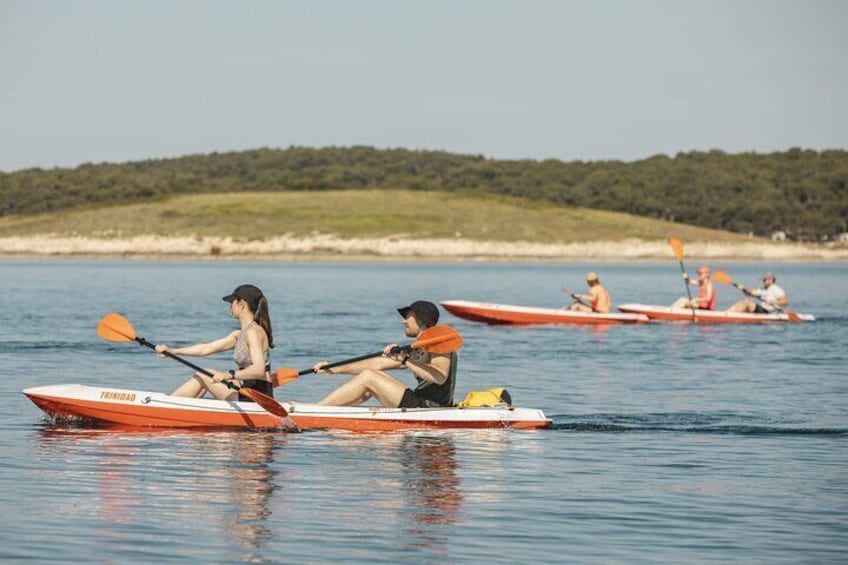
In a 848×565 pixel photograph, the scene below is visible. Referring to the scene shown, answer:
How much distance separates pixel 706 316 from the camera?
3928cm

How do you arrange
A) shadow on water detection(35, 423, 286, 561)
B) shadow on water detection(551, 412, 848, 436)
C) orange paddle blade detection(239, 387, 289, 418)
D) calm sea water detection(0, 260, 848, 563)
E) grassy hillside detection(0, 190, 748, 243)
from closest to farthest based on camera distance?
calm sea water detection(0, 260, 848, 563) < shadow on water detection(35, 423, 286, 561) < orange paddle blade detection(239, 387, 289, 418) < shadow on water detection(551, 412, 848, 436) < grassy hillside detection(0, 190, 748, 243)

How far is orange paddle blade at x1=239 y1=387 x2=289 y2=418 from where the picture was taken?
1678 cm

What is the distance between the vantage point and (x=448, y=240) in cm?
12125

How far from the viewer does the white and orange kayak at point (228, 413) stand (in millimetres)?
17266

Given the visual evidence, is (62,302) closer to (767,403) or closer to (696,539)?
(767,403)

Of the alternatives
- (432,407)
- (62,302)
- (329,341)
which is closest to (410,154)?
(62,302)

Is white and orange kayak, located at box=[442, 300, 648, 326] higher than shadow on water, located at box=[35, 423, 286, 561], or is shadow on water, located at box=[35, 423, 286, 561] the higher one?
white and orange kayak, located at box=[442, 300, 648, 326]

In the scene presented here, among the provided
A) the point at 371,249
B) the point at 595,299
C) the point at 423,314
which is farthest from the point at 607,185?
the point at 423,314

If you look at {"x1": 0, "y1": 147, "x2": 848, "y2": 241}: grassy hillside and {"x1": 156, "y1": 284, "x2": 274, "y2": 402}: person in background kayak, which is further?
{"x1": 0, "y1": 147, "x2": 848, "y2": 241}: grassy hillside

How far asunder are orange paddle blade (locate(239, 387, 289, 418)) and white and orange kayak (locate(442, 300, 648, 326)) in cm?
2113

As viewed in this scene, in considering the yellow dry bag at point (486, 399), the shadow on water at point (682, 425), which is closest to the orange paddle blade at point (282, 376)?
the yellow dry bag at point (486, 399)

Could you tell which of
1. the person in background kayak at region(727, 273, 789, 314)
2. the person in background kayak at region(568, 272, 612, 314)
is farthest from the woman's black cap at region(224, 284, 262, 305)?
the person in background kayak at region(727, 273, 789, 314)

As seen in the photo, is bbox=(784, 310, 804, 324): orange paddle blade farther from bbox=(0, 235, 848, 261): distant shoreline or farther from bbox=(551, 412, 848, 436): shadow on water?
bbox=(0, 235, 848, 261): distant shoreline

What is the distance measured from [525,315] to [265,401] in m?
22.4
